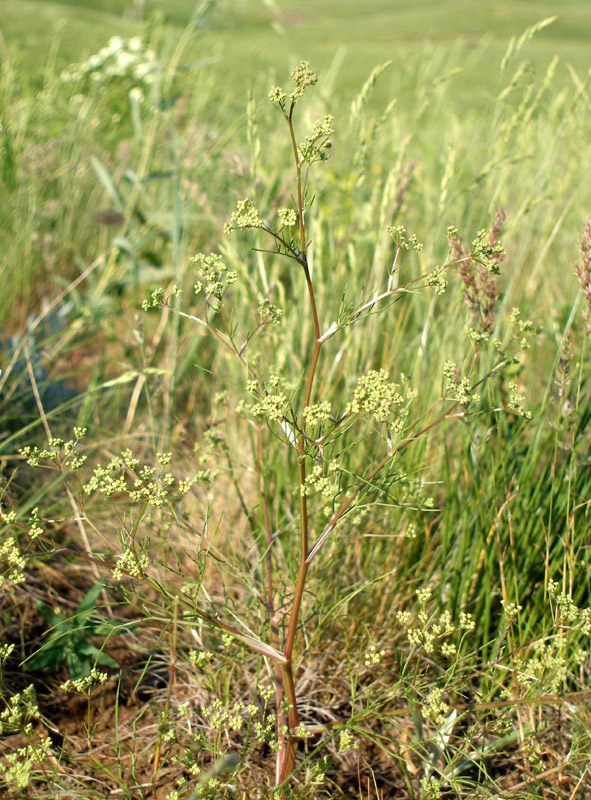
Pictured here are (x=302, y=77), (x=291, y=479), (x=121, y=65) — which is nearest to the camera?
(x=302, y=77)

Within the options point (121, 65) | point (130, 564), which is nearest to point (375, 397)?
point (130, 564)

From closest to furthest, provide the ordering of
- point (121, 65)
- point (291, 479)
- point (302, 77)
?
point (302, 77)
point (291, 479)
point (121, 65)

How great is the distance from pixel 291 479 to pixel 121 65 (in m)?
2.17

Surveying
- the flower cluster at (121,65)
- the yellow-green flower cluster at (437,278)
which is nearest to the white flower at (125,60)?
the flower cluster at (121,65)

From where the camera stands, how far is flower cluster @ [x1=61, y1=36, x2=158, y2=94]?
8.76 ft

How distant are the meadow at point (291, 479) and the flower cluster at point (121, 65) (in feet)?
0.05

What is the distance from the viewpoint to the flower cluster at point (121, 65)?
267cm

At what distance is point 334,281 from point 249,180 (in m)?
0.39

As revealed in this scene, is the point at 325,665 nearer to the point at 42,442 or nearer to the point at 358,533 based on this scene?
the point at 358,533

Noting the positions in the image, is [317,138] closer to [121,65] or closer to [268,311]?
[268,311]

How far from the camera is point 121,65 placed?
2.71 metres

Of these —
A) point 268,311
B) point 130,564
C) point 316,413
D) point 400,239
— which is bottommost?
point 130,564

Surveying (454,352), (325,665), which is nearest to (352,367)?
(454,352)

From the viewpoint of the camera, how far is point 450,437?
5.55ft
